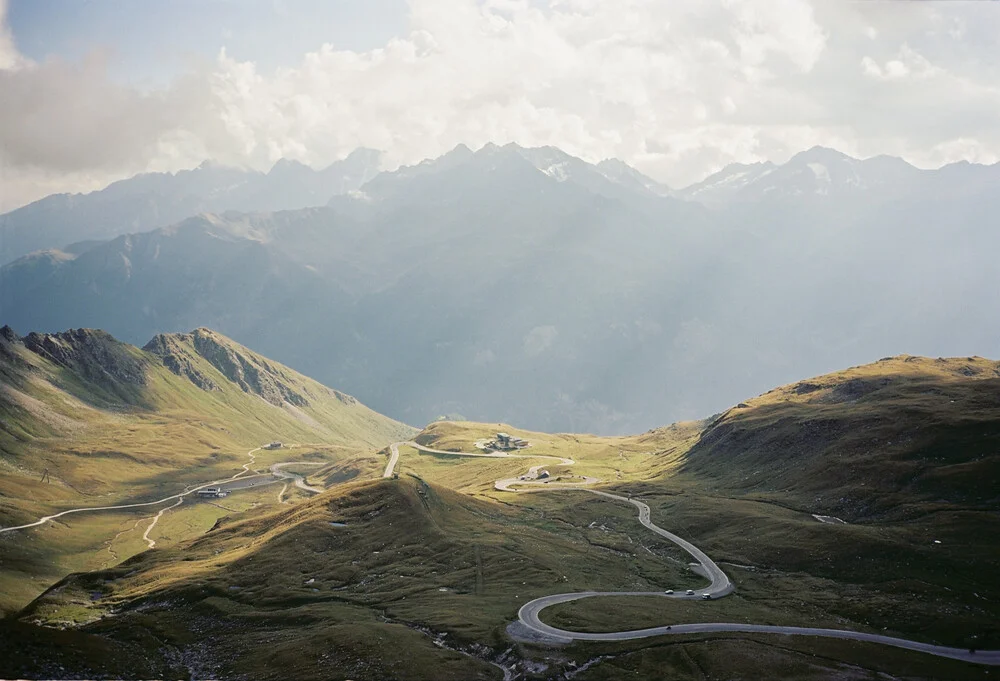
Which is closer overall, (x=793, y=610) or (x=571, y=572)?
(x=793, y=610)

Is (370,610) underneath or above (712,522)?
underneath

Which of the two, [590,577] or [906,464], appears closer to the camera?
[590,577]

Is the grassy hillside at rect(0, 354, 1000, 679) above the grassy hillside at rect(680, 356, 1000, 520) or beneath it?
beneath

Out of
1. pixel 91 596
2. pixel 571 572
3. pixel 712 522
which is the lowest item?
pixel 91 596

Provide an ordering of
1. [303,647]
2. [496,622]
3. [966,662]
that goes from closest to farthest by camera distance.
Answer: [966,662], [303,647], [496,622]

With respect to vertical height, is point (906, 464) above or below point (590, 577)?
above

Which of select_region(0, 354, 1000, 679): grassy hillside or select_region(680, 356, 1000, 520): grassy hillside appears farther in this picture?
select_region(680, 356, 1000, 520): grassy hillside

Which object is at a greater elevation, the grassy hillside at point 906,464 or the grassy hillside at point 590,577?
the grassy hillside at point 906,464

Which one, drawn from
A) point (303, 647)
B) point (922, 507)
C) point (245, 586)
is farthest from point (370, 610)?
point (922, 507)

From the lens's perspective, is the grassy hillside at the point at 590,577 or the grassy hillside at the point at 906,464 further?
the grassy hillside at the point at 906,464

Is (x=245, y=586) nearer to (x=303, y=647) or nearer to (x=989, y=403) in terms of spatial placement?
(x=303, y=647)

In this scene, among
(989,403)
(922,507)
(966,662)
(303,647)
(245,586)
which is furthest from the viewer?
(989,403)
